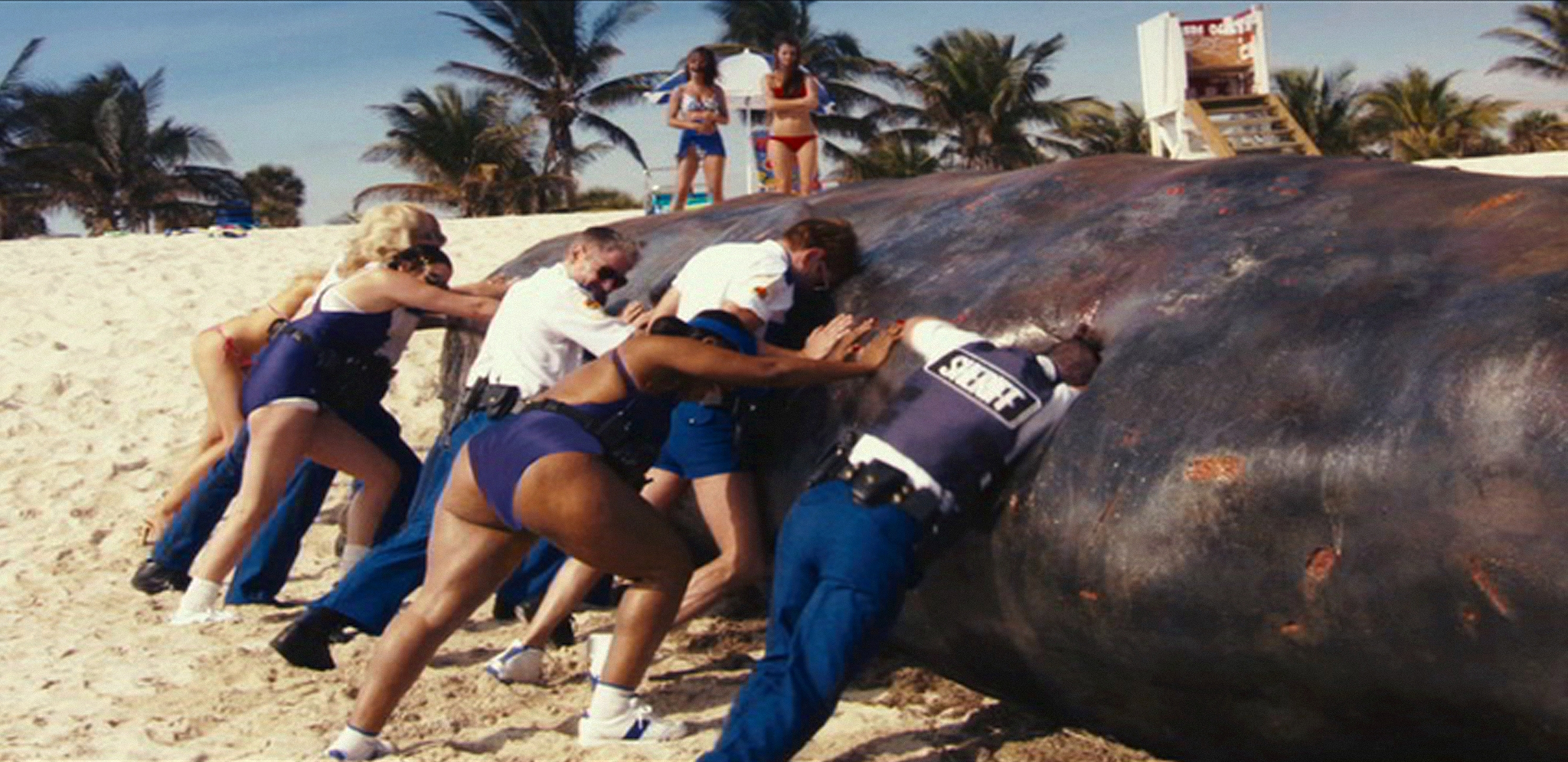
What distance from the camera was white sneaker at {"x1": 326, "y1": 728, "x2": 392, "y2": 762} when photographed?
13.2ft

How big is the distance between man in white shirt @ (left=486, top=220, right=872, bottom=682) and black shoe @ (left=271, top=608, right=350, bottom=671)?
0.50 metres

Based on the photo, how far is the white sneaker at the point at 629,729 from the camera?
4.16 m

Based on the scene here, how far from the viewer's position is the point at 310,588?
21.3 ft

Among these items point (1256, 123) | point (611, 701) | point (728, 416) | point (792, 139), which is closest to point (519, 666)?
point (611, 701)

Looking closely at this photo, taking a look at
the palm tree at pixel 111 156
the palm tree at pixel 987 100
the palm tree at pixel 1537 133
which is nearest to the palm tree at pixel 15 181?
the palm tree at pixel 111 156

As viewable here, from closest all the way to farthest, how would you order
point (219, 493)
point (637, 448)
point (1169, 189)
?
point (637, 448)
point (1169, 189)
point (219, 493)

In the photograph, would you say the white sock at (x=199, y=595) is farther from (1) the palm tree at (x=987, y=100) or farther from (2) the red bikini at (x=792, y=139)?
(1) the palm tree at (x=987, y=100)

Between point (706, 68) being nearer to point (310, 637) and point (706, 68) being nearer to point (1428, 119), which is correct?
point (310, 637)

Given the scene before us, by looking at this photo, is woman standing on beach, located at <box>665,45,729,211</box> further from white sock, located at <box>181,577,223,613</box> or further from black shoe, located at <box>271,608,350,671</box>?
black shoe, located at <box>271,608,350,671</box>

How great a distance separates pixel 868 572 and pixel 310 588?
3595 mm

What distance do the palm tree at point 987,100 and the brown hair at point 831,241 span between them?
34817mm

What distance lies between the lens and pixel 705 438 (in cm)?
457

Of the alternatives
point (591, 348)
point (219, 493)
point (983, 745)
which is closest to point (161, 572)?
point (219, 493)

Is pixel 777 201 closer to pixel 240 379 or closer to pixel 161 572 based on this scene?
pixel 240 379
